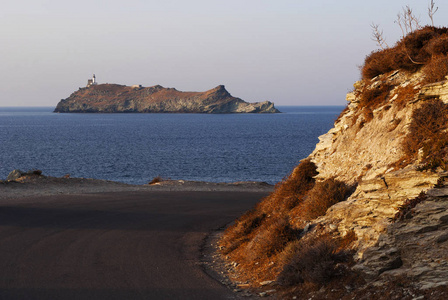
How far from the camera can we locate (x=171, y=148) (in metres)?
89.9

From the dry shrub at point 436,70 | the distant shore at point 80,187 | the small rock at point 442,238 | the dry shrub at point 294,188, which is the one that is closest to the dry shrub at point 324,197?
the dry shrub at point 294,188

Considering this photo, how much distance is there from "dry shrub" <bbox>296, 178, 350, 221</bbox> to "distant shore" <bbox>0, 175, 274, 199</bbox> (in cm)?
1914

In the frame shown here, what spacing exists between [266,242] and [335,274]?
11.5ft

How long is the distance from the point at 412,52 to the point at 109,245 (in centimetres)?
1275

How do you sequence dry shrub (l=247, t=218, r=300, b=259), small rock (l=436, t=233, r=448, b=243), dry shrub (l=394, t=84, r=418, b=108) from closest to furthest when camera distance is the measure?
1. small rock (l=436, t=233, r=448, b=243)
2. dry shrub (l=247, t=218, r=300, b=259)
3. dry shrub (l=394, t=84, r=418, b=108)

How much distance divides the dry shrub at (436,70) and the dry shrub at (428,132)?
1096 millimetres

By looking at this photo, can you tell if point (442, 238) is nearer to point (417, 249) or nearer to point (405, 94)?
point (417, 249)

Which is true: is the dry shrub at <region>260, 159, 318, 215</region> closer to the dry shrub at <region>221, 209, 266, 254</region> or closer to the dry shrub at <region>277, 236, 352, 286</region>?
the dry shrub at <region>221, 209, 266, 254</region>

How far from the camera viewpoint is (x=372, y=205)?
11.5 m

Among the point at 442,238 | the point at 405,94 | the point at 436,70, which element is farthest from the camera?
the point at 405,94

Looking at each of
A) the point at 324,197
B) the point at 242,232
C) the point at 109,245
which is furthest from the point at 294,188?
the point at 109,245

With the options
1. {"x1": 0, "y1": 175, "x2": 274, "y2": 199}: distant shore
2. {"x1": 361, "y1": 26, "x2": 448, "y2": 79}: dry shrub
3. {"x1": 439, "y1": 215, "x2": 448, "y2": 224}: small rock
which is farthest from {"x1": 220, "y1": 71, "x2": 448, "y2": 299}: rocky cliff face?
{"x1": 0, "y1": 175, "x2": 274, "y2": 199}: distant shore

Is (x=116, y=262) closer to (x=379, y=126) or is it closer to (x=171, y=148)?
(x=379, y=126)

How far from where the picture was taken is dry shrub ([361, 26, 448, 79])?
49.8 ft
